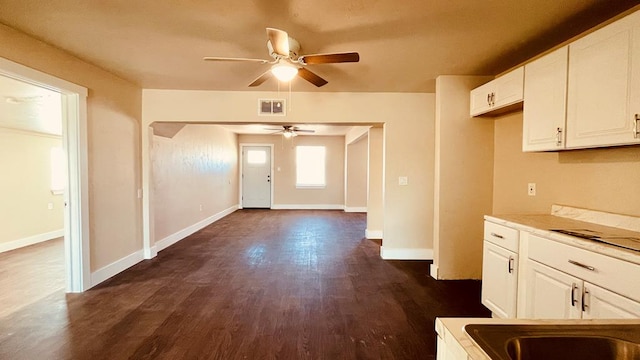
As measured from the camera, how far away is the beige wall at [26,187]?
4.35 metres

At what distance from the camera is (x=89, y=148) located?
287cm

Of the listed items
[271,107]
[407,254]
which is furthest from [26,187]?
[407,254]

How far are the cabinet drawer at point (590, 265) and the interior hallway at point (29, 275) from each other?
4208 mm

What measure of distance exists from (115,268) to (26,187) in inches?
125

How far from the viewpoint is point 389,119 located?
373 centimetres

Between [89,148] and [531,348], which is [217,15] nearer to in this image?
[89,148]

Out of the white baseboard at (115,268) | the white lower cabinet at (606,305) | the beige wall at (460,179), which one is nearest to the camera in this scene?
the white lower cabinet at (606,305)

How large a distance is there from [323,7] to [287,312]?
2.43 meters

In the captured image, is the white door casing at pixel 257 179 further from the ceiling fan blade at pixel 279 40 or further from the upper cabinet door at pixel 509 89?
the upper cabinet door at pixel 509 89

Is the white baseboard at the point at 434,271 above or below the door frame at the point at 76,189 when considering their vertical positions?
below

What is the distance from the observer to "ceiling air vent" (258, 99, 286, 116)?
3654mm

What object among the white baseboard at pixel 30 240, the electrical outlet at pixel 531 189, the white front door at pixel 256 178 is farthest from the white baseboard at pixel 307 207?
the electrical outlet at pixel 531 189

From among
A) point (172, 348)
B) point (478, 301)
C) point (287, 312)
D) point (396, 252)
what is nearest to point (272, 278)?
point (287, 312)

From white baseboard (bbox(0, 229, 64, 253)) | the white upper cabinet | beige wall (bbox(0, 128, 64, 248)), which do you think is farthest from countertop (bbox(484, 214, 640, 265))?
beige wall (bbox(0, 128, 64, 248))
